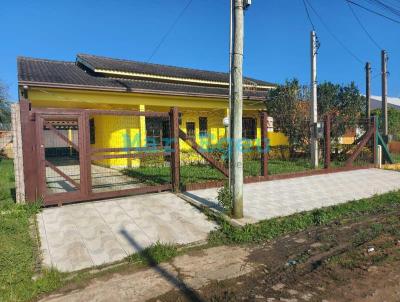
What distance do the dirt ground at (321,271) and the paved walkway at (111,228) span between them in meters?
1.28

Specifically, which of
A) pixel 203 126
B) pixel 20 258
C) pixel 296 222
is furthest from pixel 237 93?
pixel 203 126

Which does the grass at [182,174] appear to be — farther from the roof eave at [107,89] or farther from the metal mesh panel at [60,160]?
the roof eave at [107,89]

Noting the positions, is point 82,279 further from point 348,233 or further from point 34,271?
point 348,233

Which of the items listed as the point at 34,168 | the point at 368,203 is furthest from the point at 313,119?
the point at 34,168

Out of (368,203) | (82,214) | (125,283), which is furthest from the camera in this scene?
(368,203)

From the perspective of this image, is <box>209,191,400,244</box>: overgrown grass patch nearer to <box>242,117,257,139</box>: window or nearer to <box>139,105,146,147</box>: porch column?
<box>139,105,146,147</box>: porch column

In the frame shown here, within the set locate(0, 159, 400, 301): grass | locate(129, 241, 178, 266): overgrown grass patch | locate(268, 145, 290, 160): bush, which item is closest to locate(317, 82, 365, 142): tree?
locate(268, 145, 290, 160): bush

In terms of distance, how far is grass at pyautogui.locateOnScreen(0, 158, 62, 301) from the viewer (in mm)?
3053

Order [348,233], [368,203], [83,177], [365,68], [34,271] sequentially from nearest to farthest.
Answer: [34,271], [348,233], [83,177], [368,203], [365,68]

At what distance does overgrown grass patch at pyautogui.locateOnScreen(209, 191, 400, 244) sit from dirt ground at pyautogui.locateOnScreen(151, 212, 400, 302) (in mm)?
307

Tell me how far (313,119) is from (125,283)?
9751 millimetres

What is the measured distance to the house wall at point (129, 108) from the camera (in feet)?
32.9

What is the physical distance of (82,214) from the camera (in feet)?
17.5

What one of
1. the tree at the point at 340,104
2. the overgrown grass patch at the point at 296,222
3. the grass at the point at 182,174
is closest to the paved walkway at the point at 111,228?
the overgrown grass patch at the point at 296,222
